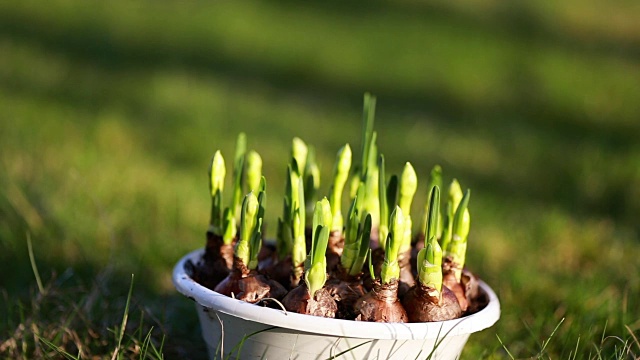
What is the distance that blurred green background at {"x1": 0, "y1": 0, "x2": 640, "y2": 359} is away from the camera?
2.60 m

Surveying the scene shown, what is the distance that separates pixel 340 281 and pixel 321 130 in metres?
3.23

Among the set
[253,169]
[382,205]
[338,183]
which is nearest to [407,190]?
[382,205]

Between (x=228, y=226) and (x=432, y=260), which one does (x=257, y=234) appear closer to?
(x=228, y=226)

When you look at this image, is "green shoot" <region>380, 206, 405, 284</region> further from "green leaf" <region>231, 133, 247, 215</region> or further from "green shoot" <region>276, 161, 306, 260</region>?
"green leaf" <region>231, 133, 247, 215</region>

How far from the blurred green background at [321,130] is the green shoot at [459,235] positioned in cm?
33

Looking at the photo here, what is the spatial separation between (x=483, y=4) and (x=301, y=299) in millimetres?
6791

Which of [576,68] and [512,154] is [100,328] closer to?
[512,154]

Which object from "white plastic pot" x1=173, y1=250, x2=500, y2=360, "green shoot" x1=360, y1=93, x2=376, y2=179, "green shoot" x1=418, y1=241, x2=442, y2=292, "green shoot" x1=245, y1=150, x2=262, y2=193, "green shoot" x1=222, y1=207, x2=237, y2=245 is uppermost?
"green shoot" x1=360, y1=93, x2=376, y2=179

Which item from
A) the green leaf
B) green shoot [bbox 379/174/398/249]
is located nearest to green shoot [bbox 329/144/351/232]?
green shoot [bbox 379/174/398/249]

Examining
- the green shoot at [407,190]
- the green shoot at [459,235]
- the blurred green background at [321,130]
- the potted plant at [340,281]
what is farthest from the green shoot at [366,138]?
the blurred green background at [321,130]

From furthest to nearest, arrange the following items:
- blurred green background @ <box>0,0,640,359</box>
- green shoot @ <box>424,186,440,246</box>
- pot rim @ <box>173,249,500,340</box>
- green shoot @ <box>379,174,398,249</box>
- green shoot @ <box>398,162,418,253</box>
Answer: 1. blurred green background @ <box>0,0,640,359</box>
2. green shoot @ <box>379,174,398,249</box>
3. green shoot @ <box>398,162,418,253</box>
4. green shoot @ <box>424,186,440,246</box>
5. pot rim @ <box>173,249,500,340</box>

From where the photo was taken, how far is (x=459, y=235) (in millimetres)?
1825

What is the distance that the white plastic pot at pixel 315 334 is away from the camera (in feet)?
5.10

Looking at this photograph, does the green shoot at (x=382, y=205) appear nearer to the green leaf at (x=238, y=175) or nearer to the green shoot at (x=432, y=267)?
the green shoot at (x=432, y=267)
